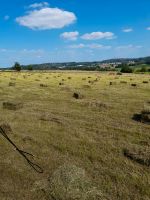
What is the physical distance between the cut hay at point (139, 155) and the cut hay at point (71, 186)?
231 centimetres

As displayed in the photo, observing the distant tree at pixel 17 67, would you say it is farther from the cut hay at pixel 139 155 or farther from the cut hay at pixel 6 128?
the cut hay at pixel 139 155

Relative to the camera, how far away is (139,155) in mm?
12508

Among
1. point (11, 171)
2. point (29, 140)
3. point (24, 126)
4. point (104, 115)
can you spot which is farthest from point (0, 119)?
point (11, 171)

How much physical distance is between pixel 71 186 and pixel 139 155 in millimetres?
3557

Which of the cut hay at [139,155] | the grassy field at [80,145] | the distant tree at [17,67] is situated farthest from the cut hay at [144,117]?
the distant tree at [17,67]

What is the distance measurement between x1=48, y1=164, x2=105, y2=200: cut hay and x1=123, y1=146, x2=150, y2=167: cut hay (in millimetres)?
2312

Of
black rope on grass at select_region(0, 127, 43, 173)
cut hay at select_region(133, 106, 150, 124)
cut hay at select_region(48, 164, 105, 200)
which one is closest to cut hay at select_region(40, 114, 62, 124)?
black rope on grass at select_region(0, 127, 43, 173)

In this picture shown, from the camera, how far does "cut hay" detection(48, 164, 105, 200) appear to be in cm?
966

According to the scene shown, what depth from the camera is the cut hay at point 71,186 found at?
9.66 m

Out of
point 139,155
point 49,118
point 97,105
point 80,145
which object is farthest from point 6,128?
point 97,105

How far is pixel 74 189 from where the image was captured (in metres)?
10.0

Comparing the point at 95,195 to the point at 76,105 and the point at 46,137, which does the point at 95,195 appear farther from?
the point at 76,105

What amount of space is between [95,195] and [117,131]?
23.8 feet

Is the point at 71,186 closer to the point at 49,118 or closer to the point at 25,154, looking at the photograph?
the point at 25,154
